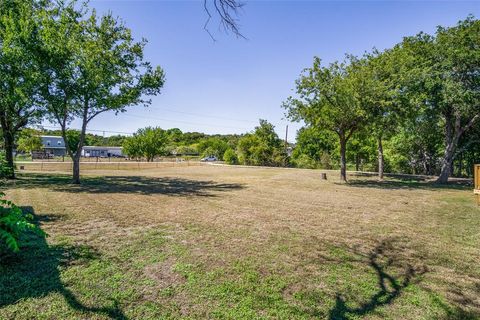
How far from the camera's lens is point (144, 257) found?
4.67 metres

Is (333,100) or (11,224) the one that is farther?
(333,100)

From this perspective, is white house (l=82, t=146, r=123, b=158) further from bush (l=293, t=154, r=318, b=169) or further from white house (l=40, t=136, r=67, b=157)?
bush (l=293, t=154, r=318, b=169)

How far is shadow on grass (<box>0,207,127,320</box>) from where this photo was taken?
3232mm

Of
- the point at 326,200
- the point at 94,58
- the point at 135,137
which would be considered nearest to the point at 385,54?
the point at 326,200

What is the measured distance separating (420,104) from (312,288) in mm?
17231

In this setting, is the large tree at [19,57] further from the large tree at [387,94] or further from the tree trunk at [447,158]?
the tree trunk at [447,158]

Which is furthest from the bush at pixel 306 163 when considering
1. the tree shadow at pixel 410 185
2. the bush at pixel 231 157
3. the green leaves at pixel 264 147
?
the tree shadow at pixel 410 185

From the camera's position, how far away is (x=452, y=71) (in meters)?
16.9

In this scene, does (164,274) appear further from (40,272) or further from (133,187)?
(133,187)

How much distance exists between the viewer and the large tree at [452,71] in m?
16.1

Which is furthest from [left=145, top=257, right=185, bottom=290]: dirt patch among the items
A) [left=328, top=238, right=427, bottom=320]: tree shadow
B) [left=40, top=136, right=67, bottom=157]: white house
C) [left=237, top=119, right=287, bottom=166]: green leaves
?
[left=40, top=136, right=67, bottom=157]: white house

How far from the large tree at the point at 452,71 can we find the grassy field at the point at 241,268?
37.5 ft

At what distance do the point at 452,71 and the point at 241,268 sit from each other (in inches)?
757

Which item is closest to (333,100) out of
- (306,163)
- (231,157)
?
(306,163)
